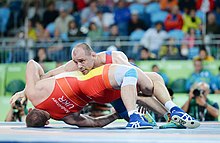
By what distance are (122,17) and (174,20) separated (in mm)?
1125

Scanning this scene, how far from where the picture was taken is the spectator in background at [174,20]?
12305 millimetres

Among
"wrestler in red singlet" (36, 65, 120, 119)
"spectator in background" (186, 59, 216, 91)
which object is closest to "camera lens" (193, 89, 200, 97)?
"spectator in background" (186, 59, 216, 91)

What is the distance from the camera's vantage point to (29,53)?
1151 centimetres

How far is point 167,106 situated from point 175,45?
18.5 feet

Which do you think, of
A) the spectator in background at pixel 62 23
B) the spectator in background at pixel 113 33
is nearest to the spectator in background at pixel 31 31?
the spectator in background at pixel 62 23

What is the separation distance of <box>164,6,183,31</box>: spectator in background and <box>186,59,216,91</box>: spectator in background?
7.35ft

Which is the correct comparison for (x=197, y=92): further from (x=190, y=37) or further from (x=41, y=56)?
(x=41, y=56)

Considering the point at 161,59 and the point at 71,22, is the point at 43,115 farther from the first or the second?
the point at 71,22

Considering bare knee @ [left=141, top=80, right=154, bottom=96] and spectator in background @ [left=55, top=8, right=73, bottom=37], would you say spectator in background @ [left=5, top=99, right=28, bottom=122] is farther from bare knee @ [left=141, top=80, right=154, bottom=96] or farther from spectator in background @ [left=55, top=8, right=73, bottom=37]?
spectator in background @ [left=55, top=8, right=73, bottom=37]

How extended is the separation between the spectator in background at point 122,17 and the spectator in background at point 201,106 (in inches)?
169

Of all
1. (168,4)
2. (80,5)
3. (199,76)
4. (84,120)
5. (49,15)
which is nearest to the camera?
(84,120)

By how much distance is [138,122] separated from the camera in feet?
17.0

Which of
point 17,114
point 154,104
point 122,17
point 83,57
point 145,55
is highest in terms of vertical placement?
point 122,17

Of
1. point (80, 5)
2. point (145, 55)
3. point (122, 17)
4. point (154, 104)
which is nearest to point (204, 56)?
point (145, 55)
